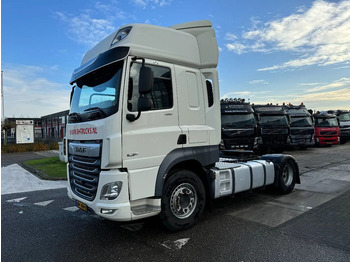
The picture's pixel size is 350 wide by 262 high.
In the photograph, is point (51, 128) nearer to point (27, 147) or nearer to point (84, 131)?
point (27, 147)

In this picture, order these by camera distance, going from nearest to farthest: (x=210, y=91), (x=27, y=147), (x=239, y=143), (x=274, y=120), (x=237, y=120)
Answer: (x=210, y=91)
(x=239, y=143)
(x=237, y=120)
(x=274, y=120)
(x=27, y=147)

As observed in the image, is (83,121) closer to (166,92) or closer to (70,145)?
(70,145)

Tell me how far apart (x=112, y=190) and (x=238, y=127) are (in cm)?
982

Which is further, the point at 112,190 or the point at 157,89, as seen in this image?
the point at 157,89

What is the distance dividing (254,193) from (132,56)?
4.81 metres

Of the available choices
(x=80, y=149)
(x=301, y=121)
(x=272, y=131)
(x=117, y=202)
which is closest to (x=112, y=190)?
(x=117, y=202)

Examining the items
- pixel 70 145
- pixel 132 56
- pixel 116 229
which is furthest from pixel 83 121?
pixel 116 229

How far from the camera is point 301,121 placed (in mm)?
16812

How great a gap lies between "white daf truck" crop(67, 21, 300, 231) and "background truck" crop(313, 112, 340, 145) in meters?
16.6

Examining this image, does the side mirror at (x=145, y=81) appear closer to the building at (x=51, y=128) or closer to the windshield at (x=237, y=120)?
the windshield at (x=237, y=120)

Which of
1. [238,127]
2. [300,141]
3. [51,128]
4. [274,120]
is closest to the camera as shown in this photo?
[238,127]

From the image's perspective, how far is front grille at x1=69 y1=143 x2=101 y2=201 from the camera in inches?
149

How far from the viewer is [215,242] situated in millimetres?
3967

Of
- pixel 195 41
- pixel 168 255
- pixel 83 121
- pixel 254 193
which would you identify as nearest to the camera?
pixel 168 255
